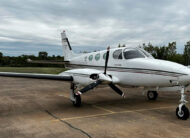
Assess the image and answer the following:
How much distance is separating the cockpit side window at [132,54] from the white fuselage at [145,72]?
21cm

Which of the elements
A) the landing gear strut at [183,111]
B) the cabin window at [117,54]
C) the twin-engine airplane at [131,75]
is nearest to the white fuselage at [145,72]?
the twin-engine airplane at [131,75]

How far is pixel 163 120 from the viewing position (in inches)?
257

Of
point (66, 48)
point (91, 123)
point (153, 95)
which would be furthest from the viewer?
point (66, 48)

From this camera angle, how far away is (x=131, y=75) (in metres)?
8.24

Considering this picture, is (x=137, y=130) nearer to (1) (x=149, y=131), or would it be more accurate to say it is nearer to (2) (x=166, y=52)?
(1) (x=149, y=131)

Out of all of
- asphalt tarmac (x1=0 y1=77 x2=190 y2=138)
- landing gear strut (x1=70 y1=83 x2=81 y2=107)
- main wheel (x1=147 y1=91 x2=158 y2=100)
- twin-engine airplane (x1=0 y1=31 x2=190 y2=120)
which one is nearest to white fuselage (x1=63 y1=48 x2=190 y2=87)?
twin-engine airplane (x1=0 y1=31 x2=190 y2=120)

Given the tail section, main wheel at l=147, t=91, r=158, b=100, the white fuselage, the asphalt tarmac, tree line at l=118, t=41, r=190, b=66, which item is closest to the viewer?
the asphalt tarmac

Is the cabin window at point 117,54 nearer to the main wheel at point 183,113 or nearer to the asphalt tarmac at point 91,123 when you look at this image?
the asphalt tarmac at point 91,123

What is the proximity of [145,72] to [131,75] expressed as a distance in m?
0.73

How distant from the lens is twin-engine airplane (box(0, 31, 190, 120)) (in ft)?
22.6

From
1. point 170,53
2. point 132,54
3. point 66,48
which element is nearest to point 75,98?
point 132,54

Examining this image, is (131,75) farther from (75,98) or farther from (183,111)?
(75,98)

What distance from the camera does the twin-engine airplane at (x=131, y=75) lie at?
6.90m

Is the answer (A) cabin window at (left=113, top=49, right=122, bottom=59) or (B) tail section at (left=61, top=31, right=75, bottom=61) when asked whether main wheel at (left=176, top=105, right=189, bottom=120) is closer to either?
(A) cabin window at (left=113, top=49, right=122, bottom=59)
